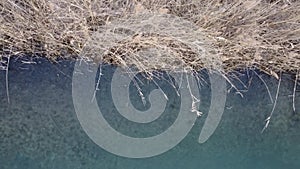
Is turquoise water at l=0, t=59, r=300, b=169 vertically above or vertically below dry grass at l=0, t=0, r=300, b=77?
below

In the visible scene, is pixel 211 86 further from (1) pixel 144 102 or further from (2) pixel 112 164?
(2) pixel 112 164

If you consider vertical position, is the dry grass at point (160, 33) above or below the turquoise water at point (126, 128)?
above

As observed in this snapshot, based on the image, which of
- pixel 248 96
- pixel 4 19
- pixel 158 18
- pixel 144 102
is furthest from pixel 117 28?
pixel 248 96

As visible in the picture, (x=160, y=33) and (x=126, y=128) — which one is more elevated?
(x=160, y=33)
